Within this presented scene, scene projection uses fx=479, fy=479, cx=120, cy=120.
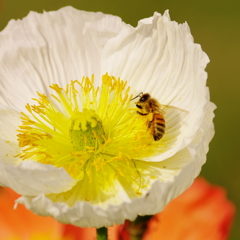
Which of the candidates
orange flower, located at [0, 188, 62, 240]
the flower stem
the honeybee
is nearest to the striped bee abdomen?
the honeybee

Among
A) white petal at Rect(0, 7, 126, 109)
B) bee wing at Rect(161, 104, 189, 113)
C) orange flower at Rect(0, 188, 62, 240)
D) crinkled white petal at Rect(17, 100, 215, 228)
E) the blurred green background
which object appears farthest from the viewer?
the blurred green background

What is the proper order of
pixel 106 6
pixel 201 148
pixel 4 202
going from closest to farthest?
1. pixel 201 148
2. pixel 4 202
3. pixel 106 6

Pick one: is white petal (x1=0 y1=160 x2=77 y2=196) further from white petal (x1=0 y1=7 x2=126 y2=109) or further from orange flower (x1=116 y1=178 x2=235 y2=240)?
orange flower (x1=116 y1=178 x2=235 y2=240)

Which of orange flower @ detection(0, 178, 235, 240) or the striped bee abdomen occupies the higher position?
the striped bee abdomen

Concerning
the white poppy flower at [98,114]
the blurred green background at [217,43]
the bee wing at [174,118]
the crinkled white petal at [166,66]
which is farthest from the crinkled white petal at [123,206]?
the blurred green background at [217,43]

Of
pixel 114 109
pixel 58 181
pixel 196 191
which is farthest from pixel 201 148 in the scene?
pixel 196 191

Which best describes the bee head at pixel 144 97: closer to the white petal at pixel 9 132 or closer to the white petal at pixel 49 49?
the white petal at pixel 49 49

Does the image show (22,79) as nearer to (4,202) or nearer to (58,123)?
(58,123)
